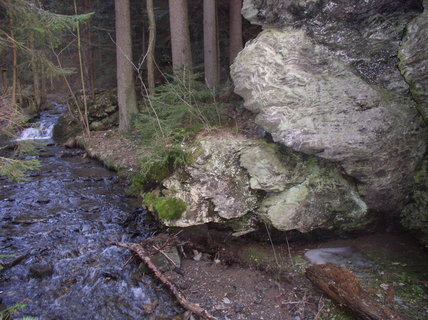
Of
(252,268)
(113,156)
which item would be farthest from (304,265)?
(113,156)

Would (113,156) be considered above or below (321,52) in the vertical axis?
below

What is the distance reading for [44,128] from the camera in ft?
56.3

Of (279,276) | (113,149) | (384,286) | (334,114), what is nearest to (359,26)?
(334,114)

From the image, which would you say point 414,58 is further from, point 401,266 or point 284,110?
point 401,266

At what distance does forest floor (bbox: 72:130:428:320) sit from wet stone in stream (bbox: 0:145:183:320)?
0.64 metres

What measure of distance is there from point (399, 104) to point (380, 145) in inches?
33.3

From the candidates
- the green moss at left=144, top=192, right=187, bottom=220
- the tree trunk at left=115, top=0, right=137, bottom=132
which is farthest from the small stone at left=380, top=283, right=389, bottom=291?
the tree trunk at left=115, top=0, right=137, bottom=132

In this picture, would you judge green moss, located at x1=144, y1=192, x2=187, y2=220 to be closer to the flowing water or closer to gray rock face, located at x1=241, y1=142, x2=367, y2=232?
the flowing water

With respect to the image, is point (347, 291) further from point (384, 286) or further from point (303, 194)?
point (303, 194)

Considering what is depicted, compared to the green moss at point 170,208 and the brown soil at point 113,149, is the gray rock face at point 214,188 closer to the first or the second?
the green moss at point 170,208

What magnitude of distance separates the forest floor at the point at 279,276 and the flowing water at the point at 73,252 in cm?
61

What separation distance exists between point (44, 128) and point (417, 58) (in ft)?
59.7

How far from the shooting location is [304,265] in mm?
5395

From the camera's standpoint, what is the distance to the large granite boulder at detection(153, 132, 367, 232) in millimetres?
5680
